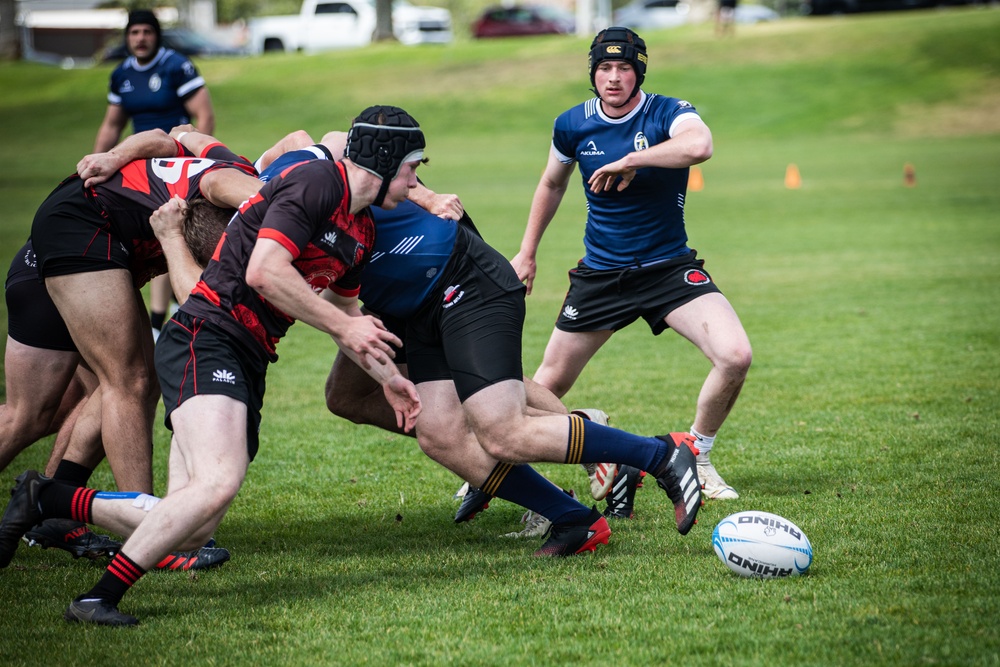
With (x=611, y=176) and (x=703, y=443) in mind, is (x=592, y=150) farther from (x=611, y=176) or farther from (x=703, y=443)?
(x=703, y=443)

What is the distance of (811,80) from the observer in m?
39.4

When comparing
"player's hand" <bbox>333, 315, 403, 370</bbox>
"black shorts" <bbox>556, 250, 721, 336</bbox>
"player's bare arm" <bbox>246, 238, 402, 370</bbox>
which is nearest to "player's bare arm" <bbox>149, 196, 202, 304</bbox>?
"player's bare arm" <bbox>246, 238, 402, 370</bbox>

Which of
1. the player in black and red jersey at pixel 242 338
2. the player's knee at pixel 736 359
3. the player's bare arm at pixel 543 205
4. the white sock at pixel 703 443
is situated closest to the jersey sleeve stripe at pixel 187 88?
the player's bare arm at pixel 543 205

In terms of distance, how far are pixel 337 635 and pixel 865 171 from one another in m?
24.1

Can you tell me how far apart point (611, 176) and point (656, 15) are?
172 feet

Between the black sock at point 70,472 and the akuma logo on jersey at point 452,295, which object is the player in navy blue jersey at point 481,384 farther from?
the black sock at point 70,472

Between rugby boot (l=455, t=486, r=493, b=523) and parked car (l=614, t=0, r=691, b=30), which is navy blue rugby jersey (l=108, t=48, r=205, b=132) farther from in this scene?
parked car (l=614, t=0, r=691, b=30)

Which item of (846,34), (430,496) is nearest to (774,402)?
(430,496)

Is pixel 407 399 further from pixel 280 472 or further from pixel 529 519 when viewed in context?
pixel 280 472

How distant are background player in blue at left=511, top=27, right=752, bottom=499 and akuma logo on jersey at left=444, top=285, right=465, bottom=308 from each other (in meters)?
0.85

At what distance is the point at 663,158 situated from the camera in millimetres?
5828

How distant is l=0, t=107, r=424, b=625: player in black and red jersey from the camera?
443 cm

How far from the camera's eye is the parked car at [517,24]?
52.2m

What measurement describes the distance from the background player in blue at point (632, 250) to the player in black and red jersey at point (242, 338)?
1564 mm
